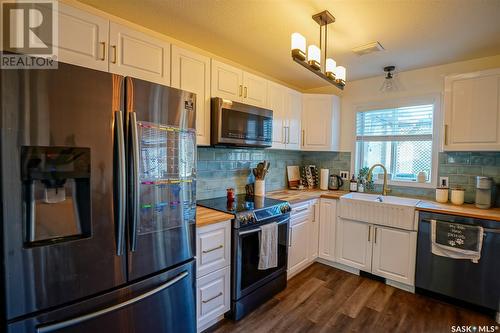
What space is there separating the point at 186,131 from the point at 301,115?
83.6 inches

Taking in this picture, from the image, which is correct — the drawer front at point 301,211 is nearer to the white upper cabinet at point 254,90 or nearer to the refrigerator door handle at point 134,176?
the white upper cabinet at point 254,90

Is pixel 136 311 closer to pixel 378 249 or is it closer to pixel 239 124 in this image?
pixel 239 124

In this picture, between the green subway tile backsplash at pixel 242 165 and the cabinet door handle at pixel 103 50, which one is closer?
the cabinet door handle at pixel 103 50

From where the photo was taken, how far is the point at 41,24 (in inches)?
51.2

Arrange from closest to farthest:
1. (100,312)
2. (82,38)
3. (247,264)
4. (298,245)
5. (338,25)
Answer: (100,312)
(82,38)
(338,25)
(247,264)
(298,245)

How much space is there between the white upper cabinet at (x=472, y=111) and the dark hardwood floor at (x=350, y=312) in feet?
5.12

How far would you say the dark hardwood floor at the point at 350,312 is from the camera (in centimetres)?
198

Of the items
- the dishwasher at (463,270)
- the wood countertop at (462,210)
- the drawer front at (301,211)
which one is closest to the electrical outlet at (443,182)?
the wood countertop at (462,210)

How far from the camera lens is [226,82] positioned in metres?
2.28

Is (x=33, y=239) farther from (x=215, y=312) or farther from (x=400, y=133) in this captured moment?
(x=400, y=133)

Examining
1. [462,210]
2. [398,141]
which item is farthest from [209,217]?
[398,141]

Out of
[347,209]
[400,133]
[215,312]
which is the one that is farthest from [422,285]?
[215,312]

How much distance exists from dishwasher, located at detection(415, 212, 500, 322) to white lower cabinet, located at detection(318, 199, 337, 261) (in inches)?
34.2

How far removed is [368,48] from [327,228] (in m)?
2.02
